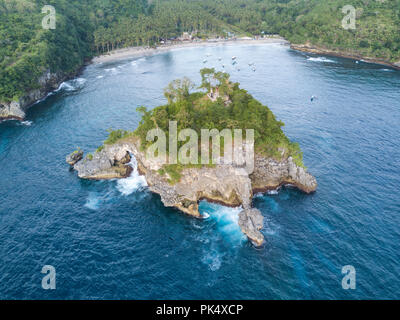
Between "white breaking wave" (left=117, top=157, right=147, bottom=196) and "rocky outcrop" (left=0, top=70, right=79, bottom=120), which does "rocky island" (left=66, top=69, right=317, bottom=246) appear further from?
"rocky outcrop" (left=0, top=70, right=79, bottom=120)

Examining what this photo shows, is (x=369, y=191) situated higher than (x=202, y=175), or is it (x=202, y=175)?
(x=202, y=175)

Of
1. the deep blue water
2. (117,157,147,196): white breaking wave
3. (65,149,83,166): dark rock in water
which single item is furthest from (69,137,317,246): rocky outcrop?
(65,149,83,166): dark rock in water

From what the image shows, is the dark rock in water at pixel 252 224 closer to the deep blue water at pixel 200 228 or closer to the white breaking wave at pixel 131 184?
the deep blue water at pixel 200 228

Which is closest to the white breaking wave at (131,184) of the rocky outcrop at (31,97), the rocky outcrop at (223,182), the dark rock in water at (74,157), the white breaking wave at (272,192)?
the rocky outcrop at (223,182)

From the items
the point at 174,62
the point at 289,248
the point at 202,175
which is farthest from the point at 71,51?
the point at 289,248

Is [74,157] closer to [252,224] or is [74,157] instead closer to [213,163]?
[213,163]
